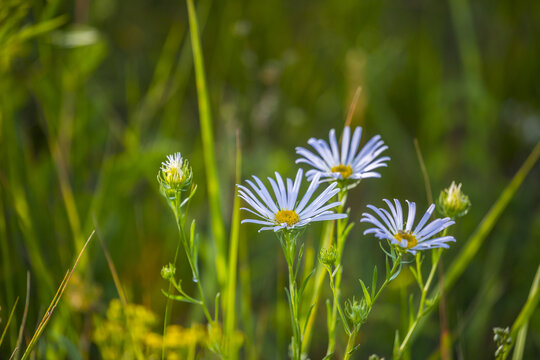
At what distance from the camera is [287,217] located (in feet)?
1.69

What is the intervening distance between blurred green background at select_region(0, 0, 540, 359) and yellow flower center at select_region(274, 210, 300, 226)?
0.79 ft

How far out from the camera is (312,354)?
3.47 ft

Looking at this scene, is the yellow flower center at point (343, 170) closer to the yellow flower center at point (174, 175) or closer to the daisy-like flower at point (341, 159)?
the daisy-like flower at point (341, 159)

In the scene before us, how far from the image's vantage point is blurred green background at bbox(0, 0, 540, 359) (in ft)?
3.09

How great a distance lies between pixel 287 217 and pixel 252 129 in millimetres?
1066

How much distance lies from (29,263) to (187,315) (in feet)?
1.11

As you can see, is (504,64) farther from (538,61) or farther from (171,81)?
(171,81)

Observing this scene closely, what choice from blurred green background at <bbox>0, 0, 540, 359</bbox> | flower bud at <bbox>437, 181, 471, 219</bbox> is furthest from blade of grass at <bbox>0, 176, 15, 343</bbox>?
flower bud at <bbox>437, 181, 471, 219</bbox>

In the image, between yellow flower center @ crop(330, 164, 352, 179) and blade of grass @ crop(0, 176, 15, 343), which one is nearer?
yellow flower center @ crop(330, 164, 352, 179)

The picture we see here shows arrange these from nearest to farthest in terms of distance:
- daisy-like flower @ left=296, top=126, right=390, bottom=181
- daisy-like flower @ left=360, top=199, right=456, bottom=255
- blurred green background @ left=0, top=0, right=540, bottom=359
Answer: daisy-like flower @ left=360, top=199, right=456, bottom=255, daisy-like flower @ left=296, top=126, right=390, bottom=181, blurred green background @ left=0, top=0, right=540, bottom=359

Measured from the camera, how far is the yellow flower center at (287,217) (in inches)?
20.1

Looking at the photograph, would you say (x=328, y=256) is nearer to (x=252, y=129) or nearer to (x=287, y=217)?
(x=287, y=217)

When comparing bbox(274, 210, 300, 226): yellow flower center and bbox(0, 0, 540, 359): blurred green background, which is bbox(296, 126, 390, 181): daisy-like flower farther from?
bbox(0, 0, 540, 359): blurred green background

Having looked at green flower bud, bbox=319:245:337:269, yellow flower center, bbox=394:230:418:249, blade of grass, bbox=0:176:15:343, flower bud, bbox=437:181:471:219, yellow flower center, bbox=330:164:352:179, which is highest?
yellow flower center, bbox=330:164:352:179
